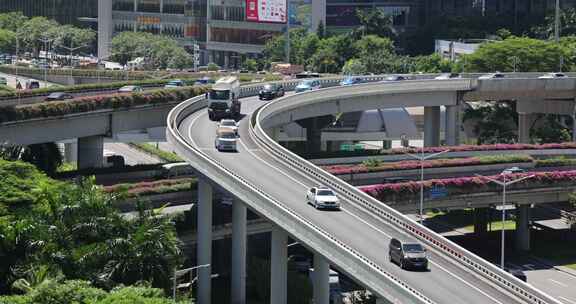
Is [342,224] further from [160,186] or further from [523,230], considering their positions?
[523,230]

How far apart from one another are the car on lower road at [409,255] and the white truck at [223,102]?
47589 mm

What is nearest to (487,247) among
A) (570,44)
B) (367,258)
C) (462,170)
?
(462,170)

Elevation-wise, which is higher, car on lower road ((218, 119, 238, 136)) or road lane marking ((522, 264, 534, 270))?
car on lower road ((218, 119, 238, 136))

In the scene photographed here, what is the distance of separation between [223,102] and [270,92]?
15066 millimetres

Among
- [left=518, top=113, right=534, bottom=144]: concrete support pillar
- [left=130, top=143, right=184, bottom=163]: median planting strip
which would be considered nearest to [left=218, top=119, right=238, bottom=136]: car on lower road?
[left=130, top=143, right=184, bottom=163]: median planting strip

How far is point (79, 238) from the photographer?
248 ft

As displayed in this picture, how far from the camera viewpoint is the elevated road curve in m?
64.8

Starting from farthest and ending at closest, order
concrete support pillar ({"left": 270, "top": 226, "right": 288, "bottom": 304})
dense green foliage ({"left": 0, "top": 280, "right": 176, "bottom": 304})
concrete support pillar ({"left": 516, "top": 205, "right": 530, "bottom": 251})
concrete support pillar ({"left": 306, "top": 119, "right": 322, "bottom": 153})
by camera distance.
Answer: concrete support pillar ({"left": 306, "top": 119, "right": 322, "bottom": 153}), concrete support pillar ({"left": 516, "top": 205, "right": 530, "bottom": 251}), concrete support pillar ({"left": 270, "top": 226, "right": 288, "bottom": 304}), dense green foliage ({"left": 0, "top": 280, "right": 176, "bottom": 304})

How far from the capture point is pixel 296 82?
142 m

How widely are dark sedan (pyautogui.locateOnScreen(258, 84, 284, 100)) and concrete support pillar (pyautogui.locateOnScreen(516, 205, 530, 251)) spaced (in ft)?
95.6

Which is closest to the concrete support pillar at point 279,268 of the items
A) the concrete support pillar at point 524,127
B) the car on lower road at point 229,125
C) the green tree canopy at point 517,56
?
the car on lower road at point 229,125

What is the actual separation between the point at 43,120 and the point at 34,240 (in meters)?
37.5

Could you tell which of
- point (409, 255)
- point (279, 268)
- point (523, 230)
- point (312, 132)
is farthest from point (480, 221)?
point (409, 255)

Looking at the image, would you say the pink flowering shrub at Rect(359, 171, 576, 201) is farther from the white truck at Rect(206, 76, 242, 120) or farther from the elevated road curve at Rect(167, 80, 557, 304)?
the white truck at Rect(206, 76, 242, 120)
